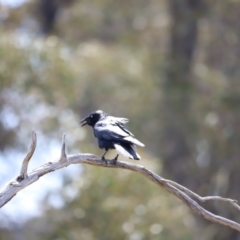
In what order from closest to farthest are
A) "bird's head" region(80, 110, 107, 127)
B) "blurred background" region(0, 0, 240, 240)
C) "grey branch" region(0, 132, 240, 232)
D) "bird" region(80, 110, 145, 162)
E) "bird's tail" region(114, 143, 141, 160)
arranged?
"grey branch" region(0, 132, 240, 232) → "bird's tail" region(114, 143, 141, 160) → "bird" region(80, 110, 145, 162) → "bird's head" region(80, 110, 107, 127) → "blurred background" region(0, 0, 240, 240)

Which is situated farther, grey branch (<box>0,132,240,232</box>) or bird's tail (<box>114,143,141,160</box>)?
bird's tail (<box>114,143,141,160</box>)

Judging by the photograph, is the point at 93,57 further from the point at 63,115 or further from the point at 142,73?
the point at 63,115

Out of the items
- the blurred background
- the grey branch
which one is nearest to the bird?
the grey branch

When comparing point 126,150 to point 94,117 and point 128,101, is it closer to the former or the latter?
point 94,117

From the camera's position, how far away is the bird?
5.12m

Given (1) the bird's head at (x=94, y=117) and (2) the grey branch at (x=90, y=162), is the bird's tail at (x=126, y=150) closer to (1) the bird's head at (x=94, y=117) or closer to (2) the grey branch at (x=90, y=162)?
(2) the grey branch at (x=90, y=162)

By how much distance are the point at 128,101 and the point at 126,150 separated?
1247 cm

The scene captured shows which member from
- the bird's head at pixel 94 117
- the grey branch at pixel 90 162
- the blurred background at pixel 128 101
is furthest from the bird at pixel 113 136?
the blurred background at pixel 128 101

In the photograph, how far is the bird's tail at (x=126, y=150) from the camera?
16.4 feet

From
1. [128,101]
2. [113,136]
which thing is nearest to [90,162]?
[113,136]

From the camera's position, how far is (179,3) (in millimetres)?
17969

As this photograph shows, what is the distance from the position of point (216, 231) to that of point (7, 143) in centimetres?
546

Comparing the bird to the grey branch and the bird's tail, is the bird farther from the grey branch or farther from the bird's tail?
the grey branch

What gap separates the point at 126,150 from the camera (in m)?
5.15
